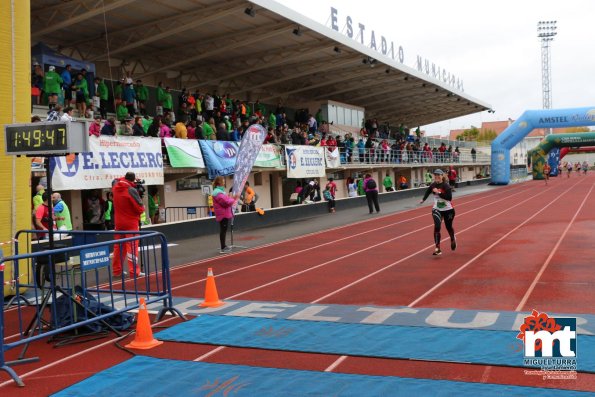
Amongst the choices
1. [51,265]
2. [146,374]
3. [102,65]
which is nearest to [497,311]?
[146,374]

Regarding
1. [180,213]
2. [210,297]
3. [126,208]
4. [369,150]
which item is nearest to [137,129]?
[180,213]

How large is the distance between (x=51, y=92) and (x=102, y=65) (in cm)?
827

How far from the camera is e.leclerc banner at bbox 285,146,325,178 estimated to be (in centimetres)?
2674

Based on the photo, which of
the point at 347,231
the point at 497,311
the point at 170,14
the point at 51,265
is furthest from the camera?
the point at 170,14

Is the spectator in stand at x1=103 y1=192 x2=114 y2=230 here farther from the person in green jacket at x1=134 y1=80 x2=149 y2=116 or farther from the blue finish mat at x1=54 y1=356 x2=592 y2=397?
the blue finish mat at x1=54 y1=356 x2=592 y2=397

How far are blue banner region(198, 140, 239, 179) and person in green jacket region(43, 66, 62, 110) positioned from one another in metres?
5.12

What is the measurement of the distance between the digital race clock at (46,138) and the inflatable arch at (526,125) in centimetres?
4026

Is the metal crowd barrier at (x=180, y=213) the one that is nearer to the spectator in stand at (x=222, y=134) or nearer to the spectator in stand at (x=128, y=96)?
the spectator in stand at (x=222, y=134)

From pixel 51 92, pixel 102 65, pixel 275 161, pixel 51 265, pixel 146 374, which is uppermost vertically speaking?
pixel 102 65

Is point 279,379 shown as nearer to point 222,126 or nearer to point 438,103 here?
point 222,126

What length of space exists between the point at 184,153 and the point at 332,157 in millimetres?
12992

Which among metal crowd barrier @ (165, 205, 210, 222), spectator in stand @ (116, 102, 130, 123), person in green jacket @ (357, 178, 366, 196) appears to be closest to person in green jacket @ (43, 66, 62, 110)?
spectator in stand @ (116, 102, 130, 123)

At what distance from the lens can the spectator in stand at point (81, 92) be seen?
18.2 meters

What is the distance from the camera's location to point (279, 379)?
505 cm
